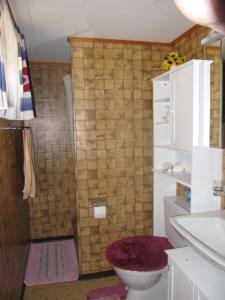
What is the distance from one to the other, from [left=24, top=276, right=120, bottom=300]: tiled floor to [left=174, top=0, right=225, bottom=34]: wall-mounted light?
2.44m

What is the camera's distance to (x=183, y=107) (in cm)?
188

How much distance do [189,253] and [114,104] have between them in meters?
1.56

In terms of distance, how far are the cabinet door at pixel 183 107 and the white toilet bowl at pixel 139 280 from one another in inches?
39.1

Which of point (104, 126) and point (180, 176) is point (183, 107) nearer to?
point (180, 176)

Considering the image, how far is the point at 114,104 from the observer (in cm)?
245

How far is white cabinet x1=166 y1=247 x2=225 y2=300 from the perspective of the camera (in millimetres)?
1142

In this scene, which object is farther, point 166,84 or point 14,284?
point 166,84

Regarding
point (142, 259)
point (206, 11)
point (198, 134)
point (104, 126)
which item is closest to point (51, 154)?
point (104, 126)

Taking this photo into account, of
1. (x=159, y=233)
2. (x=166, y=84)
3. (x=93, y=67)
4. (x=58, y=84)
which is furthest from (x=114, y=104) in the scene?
(x=159, y=233)

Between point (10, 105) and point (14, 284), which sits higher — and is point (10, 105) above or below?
above

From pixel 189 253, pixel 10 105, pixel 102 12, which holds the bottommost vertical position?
pixel 189 253

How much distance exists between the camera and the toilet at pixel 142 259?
1748 mm

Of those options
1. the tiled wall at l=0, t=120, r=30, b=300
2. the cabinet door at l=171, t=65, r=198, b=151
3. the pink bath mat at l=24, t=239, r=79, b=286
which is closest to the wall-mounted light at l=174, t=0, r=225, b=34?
the cabinet door at l=171, t=65, r=198, b=151

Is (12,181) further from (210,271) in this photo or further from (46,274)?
(210,271)
